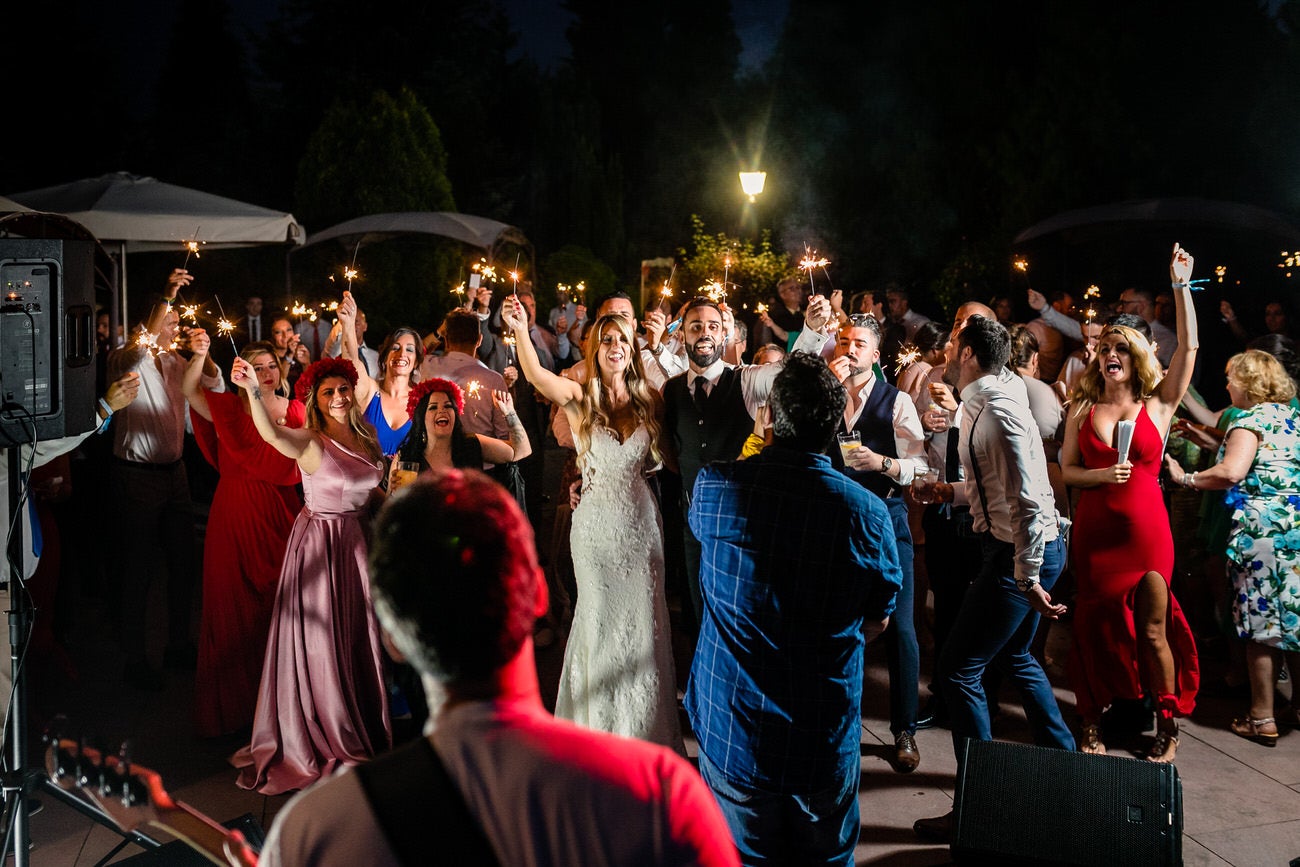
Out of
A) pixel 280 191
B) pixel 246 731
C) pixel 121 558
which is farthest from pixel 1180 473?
pixel 280 191

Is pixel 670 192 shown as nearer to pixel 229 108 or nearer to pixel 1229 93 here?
pixel 229 108

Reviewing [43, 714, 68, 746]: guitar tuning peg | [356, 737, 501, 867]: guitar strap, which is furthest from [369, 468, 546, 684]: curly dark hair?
[43, 714, 68, 746]: guitar tuning peg

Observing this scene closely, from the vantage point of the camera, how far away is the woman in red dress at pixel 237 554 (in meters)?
5.00

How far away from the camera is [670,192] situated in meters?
35.3

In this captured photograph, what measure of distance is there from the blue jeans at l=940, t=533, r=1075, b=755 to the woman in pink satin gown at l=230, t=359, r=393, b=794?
96.3 inches

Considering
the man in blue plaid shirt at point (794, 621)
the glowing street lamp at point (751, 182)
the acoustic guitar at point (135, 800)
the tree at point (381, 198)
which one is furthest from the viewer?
the tree at point (381, 198)

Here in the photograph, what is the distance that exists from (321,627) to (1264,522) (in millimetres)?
4434

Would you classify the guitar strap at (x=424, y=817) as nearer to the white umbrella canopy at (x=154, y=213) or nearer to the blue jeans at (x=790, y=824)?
the blue jeans at (x=790, y=824)

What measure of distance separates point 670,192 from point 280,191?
1284cm

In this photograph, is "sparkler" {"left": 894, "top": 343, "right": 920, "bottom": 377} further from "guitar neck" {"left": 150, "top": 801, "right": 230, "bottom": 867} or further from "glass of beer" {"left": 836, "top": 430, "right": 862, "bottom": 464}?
"guitar neck" {"left": 150, "top": 801, "right": 230, "bottom": 867}

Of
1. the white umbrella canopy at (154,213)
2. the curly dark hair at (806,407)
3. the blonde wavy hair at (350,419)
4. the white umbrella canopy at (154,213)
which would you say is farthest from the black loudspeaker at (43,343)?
the white umbrella canopy at (154,213)

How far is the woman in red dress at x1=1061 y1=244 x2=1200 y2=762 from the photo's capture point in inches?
185

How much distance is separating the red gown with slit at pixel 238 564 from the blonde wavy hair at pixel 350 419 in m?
0.61

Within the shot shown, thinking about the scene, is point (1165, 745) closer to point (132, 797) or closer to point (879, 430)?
point (879, 430)
